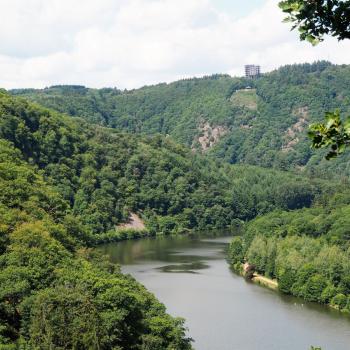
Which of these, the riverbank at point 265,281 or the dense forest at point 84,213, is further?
the riverbank at point 265,281

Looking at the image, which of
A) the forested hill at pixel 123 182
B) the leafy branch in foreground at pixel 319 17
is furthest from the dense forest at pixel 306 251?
the leafy branch in foreground at pixel 319 17

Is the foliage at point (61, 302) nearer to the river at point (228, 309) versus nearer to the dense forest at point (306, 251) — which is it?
the river at point (228, 309)

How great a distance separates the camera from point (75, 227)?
79.5 m

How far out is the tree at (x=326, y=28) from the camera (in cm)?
854

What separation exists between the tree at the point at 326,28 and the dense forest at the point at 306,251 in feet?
216

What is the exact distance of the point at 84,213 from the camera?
502 feet

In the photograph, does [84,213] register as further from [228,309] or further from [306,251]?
[228,309]

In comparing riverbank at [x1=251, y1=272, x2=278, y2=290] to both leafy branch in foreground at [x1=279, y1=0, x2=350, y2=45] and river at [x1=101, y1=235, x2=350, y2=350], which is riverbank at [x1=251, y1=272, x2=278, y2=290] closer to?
river at [x1=101, y1=235, x2=350, y2=350]

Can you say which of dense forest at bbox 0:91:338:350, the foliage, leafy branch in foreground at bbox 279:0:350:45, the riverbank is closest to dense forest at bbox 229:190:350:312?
the riverbank

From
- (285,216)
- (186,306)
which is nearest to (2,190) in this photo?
(186,306)

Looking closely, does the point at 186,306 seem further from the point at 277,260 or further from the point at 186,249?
the point at 186,249

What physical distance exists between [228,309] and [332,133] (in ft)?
211

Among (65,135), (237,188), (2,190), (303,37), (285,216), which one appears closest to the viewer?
Result: (303,37)

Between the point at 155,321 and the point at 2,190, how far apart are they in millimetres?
27646
